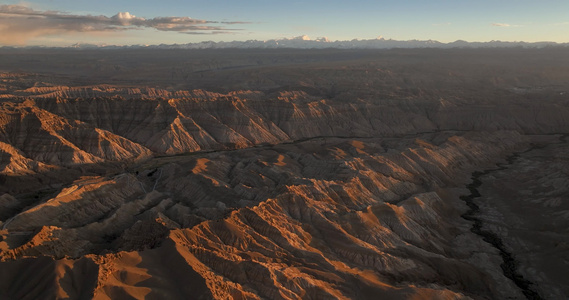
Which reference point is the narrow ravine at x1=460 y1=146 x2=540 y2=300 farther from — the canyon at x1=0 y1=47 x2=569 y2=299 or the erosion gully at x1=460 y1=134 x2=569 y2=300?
the canyon at x1=0 y1=47 x2=569 y2=299

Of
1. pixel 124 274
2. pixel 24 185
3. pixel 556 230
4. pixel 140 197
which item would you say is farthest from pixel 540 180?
pixel 24 185

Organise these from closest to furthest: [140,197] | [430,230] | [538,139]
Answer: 1. [430,230]
2. [140,197]
3. [538,139]

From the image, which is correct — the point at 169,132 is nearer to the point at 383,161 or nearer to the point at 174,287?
the point at 383,161

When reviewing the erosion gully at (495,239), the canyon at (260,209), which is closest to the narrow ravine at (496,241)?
the erosion gully at (495,239)

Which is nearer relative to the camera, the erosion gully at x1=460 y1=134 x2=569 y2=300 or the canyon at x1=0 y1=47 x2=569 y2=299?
the canyon at x1=0 y1=47 x2=569 y2=299

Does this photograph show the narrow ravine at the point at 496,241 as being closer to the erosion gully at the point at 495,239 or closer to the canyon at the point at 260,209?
the erosion gully at the point at 495,239

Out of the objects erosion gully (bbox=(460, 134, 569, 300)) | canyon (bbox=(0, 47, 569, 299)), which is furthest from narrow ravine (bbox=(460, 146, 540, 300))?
canyon (bbox=(0, 47, 569, 299))

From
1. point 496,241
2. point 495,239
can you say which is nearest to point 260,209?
point 496,241

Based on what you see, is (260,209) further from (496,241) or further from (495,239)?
(495,239)
